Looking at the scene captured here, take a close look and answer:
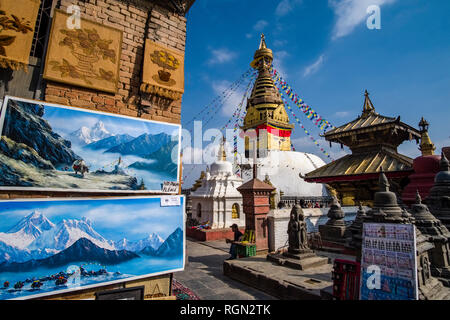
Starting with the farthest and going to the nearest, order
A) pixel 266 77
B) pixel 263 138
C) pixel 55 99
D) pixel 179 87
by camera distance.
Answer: pixel 266 77, pixel 263 138, pixel 179 87, pixel 55 99

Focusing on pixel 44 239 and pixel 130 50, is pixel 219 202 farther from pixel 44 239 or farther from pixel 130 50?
pixel 44 239

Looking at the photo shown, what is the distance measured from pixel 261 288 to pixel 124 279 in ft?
11.3

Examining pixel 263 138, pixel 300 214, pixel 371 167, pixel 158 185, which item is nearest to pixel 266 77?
pixel 263 138

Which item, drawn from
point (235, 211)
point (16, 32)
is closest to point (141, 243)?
point (16, 32)

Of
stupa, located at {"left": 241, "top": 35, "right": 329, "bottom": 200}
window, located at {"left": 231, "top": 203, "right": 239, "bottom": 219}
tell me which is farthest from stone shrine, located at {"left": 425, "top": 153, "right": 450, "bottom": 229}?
stupa, located at {"left": 241, "top": 35, "right": 329, "bottom": 200}

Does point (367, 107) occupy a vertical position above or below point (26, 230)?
above

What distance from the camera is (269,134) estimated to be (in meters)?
34.6

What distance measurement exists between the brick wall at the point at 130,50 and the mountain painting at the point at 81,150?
0.30 meters

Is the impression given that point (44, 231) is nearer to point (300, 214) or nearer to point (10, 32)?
point (10, 32)

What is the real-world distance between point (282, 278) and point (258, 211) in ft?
10.8

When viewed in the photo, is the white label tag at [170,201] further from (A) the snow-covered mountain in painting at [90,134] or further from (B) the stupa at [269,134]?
(B) the stupa at [269,134]

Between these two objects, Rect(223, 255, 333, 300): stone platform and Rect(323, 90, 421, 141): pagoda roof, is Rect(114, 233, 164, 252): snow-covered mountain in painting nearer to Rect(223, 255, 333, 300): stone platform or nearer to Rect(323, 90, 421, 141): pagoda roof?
Rect(223, 255, 333, 300): stone platform

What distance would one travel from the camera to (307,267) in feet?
18.9
